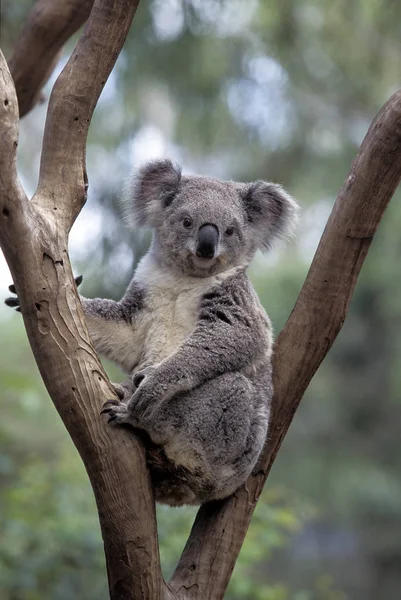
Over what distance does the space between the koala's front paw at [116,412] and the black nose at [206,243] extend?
0.78 meters

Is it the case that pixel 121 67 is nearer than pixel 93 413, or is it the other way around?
pixel 93 413

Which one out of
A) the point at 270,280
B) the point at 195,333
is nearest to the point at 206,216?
the point at 195,333

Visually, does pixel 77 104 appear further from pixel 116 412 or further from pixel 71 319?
pixel 116 412

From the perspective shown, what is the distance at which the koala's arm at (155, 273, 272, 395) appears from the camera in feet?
8.96

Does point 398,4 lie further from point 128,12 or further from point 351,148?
point 128,12

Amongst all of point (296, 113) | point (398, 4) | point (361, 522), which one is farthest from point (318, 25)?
point (361, 522)

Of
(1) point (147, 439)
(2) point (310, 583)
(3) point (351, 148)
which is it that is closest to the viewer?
(1) point (147, 439)

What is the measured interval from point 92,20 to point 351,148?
19.3ft

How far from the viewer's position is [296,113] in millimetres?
8695

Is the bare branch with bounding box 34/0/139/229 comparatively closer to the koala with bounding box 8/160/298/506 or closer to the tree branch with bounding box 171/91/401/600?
the koala with bounding box 8/160/298/506

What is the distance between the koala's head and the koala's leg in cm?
57

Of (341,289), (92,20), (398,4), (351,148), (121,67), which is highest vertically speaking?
(351,148)

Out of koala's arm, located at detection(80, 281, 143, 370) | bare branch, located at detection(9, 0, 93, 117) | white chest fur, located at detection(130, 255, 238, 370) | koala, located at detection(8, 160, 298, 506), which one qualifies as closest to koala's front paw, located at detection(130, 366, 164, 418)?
koala, located at detection(8, 160, 298, 506)

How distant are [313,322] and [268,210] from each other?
0.66 m
